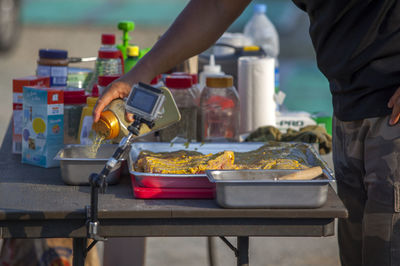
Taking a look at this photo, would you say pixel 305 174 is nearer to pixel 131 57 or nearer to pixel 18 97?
pixel 18 97

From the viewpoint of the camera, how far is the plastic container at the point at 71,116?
1.93m

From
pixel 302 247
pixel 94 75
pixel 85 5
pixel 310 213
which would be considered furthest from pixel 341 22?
pixel 85 5

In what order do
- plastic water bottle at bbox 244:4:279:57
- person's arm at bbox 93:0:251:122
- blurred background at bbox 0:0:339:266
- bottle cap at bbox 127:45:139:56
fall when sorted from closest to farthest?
person's arm at bbox 93:0:251:122
bottle cap at bbox 127:45:139:56
plastic water bottle at bbox 244:4:279:57
blurred background at bbox 0:0:339:266

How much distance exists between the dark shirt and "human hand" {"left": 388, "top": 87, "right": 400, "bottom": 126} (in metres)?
0.02

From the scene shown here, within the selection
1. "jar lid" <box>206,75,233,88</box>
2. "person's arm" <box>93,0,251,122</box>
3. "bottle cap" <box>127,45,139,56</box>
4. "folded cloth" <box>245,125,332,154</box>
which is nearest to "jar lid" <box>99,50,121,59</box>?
"bottle cap" <box>127,45,139,56</box>

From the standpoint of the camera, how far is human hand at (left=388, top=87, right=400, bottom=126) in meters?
1.47

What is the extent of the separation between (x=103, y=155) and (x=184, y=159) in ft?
0.73

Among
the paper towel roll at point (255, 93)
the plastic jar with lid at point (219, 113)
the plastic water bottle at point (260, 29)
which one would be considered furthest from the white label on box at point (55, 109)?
the plastic water bottle at point (260, 29)

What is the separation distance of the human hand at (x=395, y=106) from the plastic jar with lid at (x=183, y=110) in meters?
0.77

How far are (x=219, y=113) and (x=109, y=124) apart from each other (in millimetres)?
772

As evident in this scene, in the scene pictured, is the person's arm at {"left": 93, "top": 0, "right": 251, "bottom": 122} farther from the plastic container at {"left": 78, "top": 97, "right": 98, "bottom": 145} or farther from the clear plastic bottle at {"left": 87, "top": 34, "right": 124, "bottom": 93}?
the clear plastic bottle at {"left": 87, "top": 34, "right": 124, "bottom": 93}

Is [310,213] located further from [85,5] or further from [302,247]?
[85,5]

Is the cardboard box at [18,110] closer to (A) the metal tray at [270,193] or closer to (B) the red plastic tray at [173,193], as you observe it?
(B) the red plastic tray at [173,193]

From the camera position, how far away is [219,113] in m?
2.27
